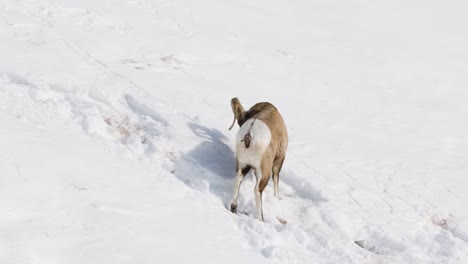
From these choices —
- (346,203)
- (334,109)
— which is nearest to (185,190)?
(346,203)

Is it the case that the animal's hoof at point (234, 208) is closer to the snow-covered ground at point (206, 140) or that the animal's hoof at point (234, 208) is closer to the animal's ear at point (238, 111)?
the snow-covered ground at point (206, 140)

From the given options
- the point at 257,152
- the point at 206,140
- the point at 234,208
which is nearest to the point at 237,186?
the point at 234,208

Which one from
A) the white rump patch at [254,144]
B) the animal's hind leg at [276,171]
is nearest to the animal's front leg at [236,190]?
the white rump patch at [254,144]

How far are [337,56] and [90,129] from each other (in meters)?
13.1

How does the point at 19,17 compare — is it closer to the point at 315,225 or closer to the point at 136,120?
the point at 136,120

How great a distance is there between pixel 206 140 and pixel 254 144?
7.13 ft

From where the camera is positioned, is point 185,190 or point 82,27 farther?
point 82,27

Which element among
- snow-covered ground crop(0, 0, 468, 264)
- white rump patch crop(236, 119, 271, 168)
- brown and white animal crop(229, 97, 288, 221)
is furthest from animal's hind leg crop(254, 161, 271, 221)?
snow-covered ground crop(0, 0, 468, 264)

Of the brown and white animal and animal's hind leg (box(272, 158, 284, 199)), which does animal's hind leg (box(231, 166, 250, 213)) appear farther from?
animal's hind leg (box(272, 158, 284, 199))

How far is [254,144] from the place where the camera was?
28.9 ft

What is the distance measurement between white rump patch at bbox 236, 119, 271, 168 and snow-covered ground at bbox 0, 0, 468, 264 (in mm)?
712

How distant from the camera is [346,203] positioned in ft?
33.7

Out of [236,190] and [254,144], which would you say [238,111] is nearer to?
[254,144]

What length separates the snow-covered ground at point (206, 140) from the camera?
23.7 feet
